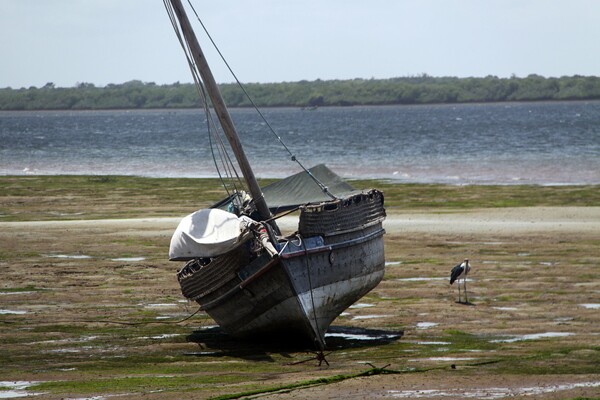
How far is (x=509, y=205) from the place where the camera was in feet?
130

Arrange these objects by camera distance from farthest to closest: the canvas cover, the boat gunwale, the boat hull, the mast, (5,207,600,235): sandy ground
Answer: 1. (5,207,600,235): sandy ground
2. the canvas cover
3. the mast
4. the boat hull
5. the boat gunwale

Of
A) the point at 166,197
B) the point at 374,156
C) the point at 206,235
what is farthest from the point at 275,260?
the point at 374,156

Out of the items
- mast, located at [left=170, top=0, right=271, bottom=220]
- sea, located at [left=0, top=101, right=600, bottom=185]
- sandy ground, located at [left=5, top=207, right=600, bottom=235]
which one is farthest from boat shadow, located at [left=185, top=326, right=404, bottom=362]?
sea, located at [left=0, top=101, right=600, bottom=185]

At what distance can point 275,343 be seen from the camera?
1955 cm

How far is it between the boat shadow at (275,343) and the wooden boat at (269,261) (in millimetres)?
190

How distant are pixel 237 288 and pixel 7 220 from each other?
20.7 metres

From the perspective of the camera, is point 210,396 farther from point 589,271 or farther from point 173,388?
point 589,271

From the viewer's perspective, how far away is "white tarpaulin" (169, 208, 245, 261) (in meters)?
18.5

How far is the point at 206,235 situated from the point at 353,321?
3.76m

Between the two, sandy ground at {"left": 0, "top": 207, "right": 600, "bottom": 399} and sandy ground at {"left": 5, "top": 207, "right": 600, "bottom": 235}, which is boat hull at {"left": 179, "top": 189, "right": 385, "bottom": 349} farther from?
sandy ground at {"left": 5, "top": 207, "right": 600, "bottom": 235}

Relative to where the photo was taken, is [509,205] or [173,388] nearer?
[173,388]

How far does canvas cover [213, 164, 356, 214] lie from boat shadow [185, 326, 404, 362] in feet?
11.2

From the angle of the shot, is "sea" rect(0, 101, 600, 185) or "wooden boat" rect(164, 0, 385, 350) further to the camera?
"sea" rect(0, 101, 600, 185)

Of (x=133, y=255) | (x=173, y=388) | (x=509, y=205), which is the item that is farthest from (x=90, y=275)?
(x=509, y=205)
